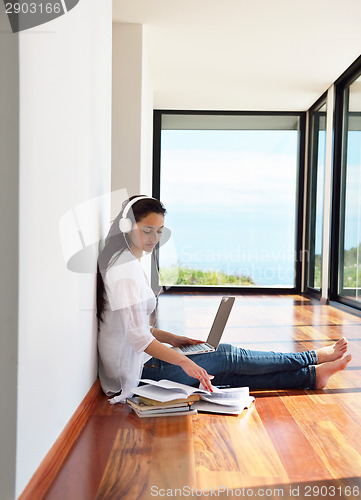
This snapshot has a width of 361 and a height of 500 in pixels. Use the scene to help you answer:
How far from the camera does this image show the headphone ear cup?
2.38 metres

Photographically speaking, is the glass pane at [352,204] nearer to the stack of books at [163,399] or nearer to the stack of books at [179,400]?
the stack of books at [179,400]

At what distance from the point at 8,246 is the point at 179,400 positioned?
3.98 ft

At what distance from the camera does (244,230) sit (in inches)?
321

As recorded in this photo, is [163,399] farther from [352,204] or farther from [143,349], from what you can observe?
[352,204]

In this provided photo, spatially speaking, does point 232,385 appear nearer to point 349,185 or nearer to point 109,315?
point 109,315

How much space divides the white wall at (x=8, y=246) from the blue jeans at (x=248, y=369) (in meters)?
1.17

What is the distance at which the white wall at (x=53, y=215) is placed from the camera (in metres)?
1.32

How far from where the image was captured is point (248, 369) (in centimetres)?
249

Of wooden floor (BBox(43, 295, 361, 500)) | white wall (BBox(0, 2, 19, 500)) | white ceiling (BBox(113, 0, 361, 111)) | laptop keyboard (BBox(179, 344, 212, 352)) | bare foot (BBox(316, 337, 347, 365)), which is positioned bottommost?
wooden floor (BBox(43, 295, 361, 500))

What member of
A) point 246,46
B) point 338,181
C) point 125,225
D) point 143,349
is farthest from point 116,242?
point 338,181

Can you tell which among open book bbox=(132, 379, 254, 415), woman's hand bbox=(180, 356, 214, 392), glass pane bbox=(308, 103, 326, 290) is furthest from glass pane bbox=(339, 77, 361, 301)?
woman's hand bbox=(180, 356, 214, 392)

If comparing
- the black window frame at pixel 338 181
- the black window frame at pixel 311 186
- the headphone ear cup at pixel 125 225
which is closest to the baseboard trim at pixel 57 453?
the headphone ear cup at pixel 125 225

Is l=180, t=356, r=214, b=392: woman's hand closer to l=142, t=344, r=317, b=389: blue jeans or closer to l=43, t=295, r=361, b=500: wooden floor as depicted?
l=43, t=295, r=361, b=500: wooden floor

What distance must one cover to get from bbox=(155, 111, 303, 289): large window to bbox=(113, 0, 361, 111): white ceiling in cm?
58
